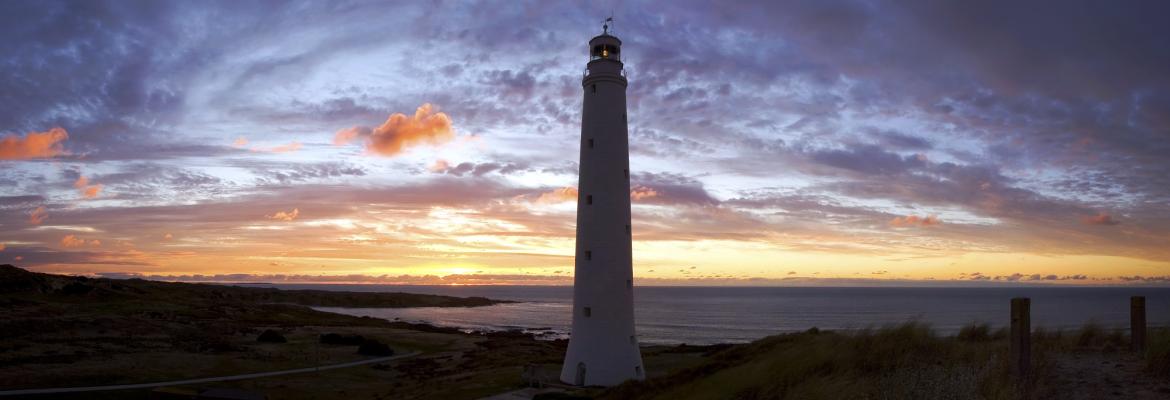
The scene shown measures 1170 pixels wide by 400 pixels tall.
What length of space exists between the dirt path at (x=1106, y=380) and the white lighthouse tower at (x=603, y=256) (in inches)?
514

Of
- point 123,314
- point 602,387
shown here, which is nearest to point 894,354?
point 602,387

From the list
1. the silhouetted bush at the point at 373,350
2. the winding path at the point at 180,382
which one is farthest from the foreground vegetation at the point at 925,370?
the silhouetted bush at the point at 373,350

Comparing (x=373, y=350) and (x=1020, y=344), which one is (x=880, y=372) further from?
(x=373, y=350)

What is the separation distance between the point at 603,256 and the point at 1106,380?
14.6 metres

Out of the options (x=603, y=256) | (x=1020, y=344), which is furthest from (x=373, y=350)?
(x=1020, y=344)

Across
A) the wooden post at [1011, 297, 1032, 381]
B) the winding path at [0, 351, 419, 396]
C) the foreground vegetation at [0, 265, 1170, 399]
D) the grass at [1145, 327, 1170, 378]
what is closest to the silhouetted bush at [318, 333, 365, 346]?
the foreground vegetation at [0, 265, 1170, 399]

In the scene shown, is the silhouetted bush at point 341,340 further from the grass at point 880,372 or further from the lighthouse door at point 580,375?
the grass at point 880,372

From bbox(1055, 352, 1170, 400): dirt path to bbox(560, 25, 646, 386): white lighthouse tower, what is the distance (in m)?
13.0

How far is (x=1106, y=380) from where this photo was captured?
1131 centimetres

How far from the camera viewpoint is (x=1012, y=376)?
35.8 feet

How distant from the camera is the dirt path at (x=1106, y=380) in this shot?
10.4 meters

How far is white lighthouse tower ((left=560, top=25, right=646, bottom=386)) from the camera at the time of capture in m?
23.6

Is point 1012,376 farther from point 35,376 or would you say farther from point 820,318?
point 820,318

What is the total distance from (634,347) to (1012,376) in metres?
14.4
